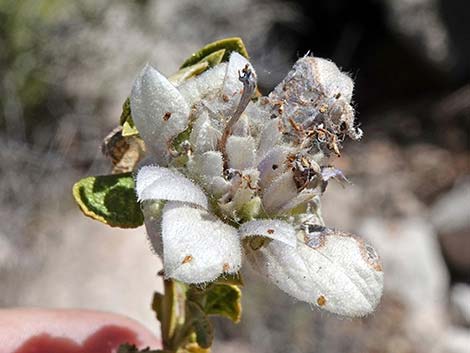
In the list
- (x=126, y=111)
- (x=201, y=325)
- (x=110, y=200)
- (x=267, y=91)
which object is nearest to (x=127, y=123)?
(x=126, y=111)

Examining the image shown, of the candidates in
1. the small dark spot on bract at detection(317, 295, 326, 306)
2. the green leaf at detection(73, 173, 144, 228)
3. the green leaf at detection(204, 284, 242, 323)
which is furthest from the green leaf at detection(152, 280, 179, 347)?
the small dark spot on bract at detection(317, 295, 326, 306)

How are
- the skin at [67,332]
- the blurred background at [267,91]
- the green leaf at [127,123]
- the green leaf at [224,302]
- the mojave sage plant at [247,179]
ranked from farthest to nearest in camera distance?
the blurred background at [267,91] < the skin at [67,332] < the green leaf at [224,302] < the green leaf at [127,123] < the mojave sage plant at [247,179]

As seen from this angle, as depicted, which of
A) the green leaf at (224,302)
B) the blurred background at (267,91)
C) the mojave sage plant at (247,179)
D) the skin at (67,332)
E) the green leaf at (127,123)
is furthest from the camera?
the blurred background at (267,91)

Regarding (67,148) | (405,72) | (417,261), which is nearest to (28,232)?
(67,148)

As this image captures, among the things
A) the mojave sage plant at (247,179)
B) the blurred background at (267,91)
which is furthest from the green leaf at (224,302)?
the blurred background at (267,91)

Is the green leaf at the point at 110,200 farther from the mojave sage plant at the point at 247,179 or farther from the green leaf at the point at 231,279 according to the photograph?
the green leaf at the point at 231,279
